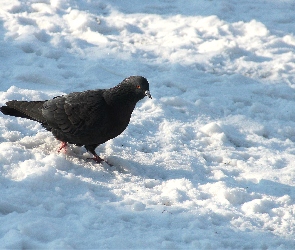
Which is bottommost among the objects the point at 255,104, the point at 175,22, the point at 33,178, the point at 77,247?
the point at 77,247

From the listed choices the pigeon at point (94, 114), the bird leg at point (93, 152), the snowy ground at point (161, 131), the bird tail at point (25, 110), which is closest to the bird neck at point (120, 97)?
the pigeon at point (94, 114)

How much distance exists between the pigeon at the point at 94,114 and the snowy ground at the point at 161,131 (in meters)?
0.27

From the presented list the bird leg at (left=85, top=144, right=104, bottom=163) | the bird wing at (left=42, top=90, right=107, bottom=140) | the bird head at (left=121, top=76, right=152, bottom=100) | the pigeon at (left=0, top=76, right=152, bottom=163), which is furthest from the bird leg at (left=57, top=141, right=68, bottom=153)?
A: the bird head at (left=121, top=76, right=152, bottom=100)

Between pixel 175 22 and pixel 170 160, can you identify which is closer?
pixel 170 160

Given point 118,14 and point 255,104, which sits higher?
point 118,14

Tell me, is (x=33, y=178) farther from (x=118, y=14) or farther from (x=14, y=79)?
(x=118, y=14)

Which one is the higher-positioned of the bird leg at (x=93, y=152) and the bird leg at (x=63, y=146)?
the bird leg at (x=63, y=146)

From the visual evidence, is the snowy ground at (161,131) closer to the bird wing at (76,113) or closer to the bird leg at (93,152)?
the bird leg at (93,152)

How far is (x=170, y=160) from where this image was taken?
5.99 meters

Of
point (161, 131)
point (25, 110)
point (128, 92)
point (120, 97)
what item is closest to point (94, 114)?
point (120, 97)

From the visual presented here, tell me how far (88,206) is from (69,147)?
1481mm

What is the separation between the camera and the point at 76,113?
5.57 m

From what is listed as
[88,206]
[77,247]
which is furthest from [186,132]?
[77,247]

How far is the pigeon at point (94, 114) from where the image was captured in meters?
5.49
